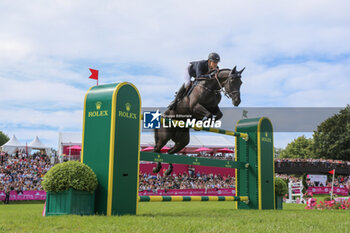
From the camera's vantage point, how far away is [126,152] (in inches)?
193

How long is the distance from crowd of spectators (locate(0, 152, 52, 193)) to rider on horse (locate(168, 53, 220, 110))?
36.1ft

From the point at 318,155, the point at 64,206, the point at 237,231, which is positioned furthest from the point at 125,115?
the point at 318,155

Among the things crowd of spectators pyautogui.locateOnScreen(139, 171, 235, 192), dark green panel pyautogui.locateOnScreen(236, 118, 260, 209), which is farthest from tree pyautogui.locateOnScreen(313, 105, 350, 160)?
dark green panel pyautogui.locateOnScreen(236, 118, 260, 209)

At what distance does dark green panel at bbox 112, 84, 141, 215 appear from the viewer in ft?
15.7

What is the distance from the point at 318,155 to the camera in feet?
122

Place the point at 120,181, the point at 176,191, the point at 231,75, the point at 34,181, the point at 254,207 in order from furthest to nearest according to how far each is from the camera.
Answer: the point at 176,191 < the point at 34,181 < the point at 254,207 < the point at 231,75 < the point at 120,181

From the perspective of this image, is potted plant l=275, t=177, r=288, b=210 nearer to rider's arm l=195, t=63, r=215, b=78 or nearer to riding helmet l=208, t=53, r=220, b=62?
rider's arm l=195, t=63, r=215, b=78

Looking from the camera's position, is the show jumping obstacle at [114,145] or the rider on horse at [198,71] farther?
the rider on horse at [198,71]

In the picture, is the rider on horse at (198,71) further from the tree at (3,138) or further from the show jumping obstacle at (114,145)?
the tree at (3,138)

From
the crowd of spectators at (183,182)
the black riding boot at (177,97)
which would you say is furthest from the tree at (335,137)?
the black riding boot at (177,97)

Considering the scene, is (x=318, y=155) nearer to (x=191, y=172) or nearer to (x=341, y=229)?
(x=191, y=172)

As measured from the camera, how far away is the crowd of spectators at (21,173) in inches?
666

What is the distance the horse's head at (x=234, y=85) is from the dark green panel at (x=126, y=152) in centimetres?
161

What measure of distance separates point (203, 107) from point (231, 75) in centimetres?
73
